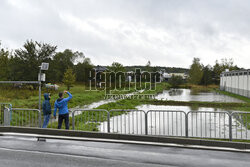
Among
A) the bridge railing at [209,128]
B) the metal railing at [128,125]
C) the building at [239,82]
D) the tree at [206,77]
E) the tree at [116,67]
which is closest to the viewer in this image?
the bridge railing at [209,128]

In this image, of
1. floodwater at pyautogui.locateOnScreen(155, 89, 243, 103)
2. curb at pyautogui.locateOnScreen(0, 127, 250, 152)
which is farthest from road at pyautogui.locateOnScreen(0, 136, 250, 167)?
floodwater at pyautogui.locateOnScreen(155, 89, 243, 103)

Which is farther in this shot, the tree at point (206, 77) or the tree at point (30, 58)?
the tree at point (206, 77)

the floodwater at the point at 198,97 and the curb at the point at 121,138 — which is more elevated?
the curb at the point at 121,138

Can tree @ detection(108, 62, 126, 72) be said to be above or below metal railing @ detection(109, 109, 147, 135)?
above

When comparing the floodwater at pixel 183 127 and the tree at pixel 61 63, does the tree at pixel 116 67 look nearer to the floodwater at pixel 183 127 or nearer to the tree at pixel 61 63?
the tree at pixel 61 63

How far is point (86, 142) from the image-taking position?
8625mm

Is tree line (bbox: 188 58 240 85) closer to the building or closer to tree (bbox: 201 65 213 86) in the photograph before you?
tree (bbox: 201 65 213 86)

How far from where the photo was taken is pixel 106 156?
696 centimetres

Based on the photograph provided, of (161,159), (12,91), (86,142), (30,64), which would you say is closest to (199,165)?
(161,159)

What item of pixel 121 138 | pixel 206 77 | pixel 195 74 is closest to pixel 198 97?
pixel 121 138

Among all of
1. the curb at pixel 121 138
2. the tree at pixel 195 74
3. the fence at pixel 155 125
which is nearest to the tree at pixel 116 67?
the tree at pixel 195 74

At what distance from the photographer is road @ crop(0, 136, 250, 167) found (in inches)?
247

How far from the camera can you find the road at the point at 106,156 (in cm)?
628

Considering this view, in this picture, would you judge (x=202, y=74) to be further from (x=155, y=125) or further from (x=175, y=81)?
(x=155, y=125)
